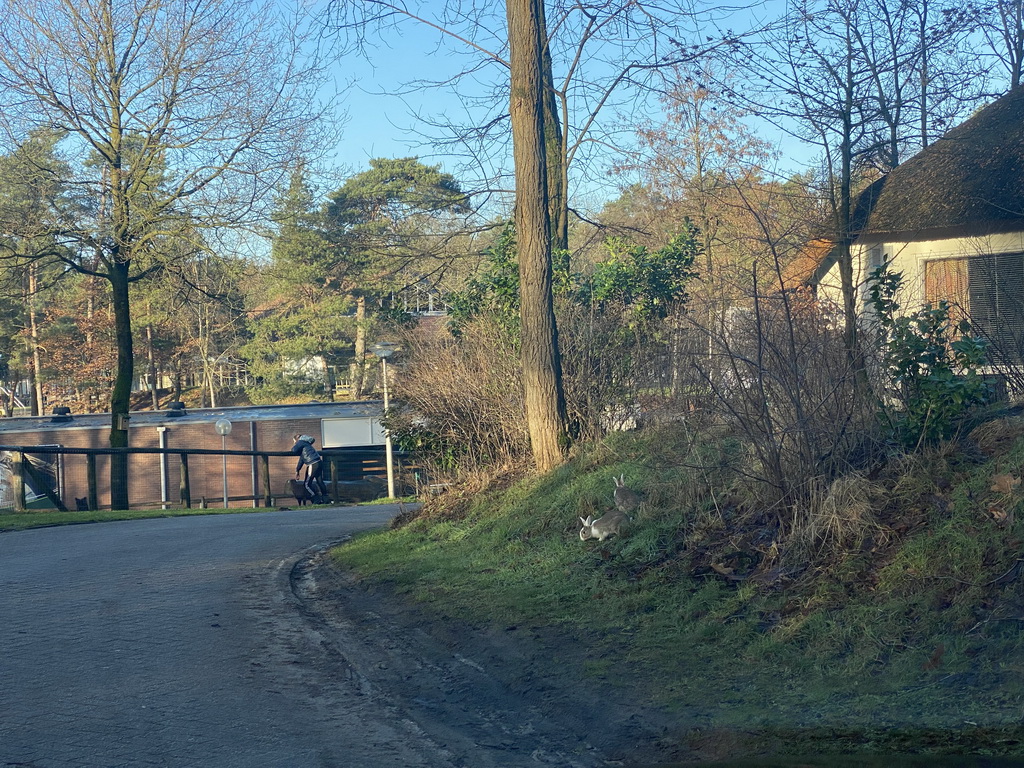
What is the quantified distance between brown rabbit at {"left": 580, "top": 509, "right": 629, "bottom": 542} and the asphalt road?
2534 millimetres

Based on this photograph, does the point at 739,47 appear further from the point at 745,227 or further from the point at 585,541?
the point at 585,541

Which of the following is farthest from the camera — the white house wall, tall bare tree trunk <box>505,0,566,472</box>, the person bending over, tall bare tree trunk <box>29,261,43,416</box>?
tall bare tree trunk <box>29,261,43,416</box>

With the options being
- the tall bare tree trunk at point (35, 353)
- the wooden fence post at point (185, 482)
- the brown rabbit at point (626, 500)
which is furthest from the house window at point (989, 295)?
the tall bare tree trunk at point (35, 353)

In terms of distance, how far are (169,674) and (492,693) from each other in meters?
2.09

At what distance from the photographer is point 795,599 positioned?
249 inches

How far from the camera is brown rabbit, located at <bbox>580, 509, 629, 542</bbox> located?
332 inches

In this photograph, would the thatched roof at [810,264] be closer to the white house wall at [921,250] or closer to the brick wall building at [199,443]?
the white house wall at [921,250]

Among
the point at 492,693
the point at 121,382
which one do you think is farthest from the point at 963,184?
the point at 121,382

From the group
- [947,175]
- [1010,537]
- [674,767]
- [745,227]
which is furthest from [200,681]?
[947,175]

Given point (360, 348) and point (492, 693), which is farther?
point (360, 348)

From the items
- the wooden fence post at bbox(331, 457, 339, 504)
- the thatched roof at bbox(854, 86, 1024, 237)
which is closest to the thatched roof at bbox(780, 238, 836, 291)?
the thatched roof at bbox(854, 86, 1024, 237)

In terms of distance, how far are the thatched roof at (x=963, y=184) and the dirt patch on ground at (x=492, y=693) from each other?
6.61 meters

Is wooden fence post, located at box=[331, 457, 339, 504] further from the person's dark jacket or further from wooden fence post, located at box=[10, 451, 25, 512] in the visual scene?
wooden fence post, located at box=[10, 451, 25, 512]

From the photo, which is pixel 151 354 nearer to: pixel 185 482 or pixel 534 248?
pixel 185 482
